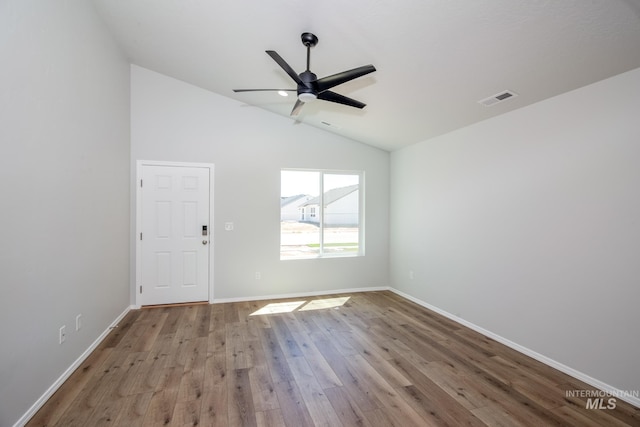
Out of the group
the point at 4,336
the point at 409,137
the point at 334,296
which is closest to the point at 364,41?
the point at 409,137

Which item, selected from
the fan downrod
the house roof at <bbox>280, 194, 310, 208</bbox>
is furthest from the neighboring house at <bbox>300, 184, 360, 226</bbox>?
the fan downrod

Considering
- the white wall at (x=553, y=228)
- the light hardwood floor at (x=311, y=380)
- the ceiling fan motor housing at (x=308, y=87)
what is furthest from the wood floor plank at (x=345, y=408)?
the ceiling fan motor housing at (x=308, y=87)

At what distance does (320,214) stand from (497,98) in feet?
10.2

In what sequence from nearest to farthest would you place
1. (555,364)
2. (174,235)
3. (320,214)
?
(555,364) → (174,235) → (320,214)

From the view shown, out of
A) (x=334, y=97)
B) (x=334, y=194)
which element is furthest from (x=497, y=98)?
(x=334, y=194)

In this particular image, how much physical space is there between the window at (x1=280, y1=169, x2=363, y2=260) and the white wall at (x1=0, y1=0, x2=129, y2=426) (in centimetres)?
246

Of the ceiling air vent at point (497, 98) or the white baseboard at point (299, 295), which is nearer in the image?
the ceiling air vent at point (497, 98)

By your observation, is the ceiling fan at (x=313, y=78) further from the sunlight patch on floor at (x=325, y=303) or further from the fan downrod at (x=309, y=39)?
the sunlight patch on floor at (x=325, y=303)

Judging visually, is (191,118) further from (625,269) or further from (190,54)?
(625,269)

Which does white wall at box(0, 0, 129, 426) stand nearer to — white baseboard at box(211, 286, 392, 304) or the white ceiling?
the white ceiling

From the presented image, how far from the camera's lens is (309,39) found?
250 centimetres

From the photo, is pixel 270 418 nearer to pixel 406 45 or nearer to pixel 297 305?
pixel 297 305

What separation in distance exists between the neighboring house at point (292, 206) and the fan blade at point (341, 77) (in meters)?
2.66

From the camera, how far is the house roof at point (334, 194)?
16.6 feet
